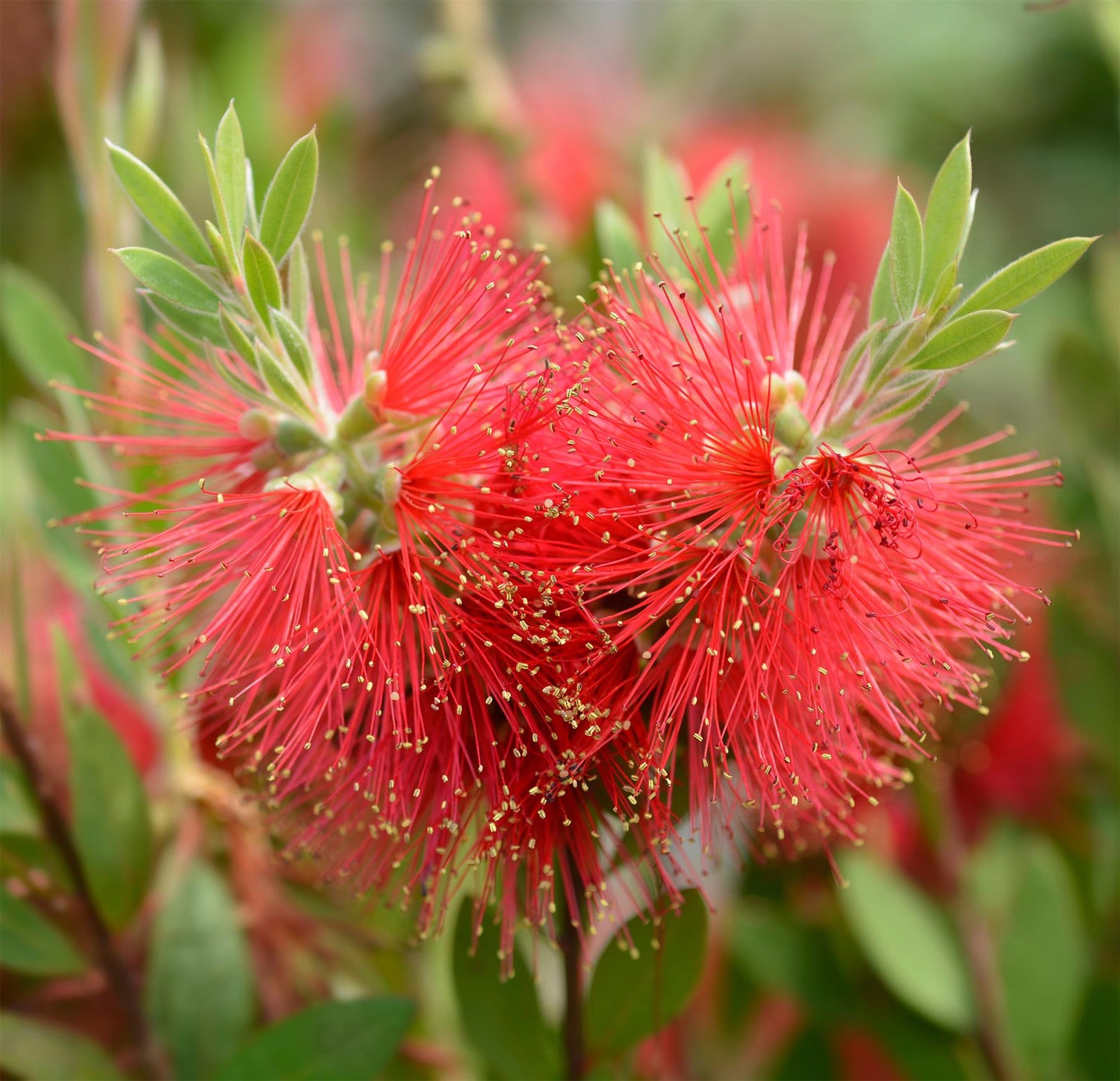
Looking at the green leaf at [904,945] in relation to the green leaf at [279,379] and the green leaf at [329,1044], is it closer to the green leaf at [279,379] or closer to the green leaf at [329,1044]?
the green leaf at [329,1044]

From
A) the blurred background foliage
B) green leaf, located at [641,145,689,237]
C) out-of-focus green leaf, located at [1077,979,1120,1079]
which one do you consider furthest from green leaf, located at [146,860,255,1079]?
out-of-focus green leaf, located at [1077,979,1120,1079]

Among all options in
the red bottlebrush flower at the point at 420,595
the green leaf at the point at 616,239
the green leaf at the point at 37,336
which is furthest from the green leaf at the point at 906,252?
the green leaf at the point at 37,336

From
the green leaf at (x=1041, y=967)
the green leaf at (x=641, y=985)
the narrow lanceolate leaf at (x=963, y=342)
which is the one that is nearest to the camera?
the narrow lanceolate leaf at (x=963, y=342)

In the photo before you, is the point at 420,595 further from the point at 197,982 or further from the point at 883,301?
the point at 197,982

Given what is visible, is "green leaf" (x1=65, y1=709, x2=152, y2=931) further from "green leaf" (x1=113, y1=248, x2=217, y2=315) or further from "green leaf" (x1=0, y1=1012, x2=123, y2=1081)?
"green leaf" (x1=113, y1=248, x2=217, y2=315)

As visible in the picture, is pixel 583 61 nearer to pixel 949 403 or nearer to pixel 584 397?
pixel 949 403
